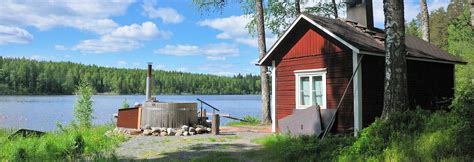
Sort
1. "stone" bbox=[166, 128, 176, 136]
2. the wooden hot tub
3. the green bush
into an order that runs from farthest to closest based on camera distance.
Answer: the wooden hot tub, "stone" bbox=[166, 128, 176, 136], the green bush

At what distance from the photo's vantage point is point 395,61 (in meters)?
9.48

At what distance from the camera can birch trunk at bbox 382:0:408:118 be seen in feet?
31.0

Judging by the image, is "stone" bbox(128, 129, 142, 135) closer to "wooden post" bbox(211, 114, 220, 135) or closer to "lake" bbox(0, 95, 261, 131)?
"wooden post" bbox(211, 114, 220, 135)

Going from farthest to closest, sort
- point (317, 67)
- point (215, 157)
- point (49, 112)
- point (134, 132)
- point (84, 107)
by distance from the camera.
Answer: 1. point (49, 112)
2. point (84, 107)
3. point (134, 132)
4. point (317, 67)
5. point (215, 157)

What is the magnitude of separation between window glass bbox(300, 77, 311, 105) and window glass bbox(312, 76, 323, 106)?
28 centimetres

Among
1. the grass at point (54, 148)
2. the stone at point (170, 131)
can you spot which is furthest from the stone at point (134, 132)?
the grass at point (54, 148)

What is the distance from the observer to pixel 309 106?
43.7 ft

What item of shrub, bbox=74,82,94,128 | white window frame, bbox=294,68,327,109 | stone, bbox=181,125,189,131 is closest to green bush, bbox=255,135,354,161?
white window frame, bbox=294,68,327,109

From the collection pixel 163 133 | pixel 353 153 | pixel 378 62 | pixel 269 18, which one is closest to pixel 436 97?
pixel 378 62

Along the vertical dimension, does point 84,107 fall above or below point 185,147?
above

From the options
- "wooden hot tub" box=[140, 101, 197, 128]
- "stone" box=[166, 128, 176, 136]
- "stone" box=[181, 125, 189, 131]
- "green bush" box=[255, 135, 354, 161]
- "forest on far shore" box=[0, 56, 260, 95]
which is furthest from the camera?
"forest on far shore" box=[0, 56, 260, 95]

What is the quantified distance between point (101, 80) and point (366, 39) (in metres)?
112

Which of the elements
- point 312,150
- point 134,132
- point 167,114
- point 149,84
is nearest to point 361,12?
point 167,114

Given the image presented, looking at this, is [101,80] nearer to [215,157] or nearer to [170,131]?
[170,131]
